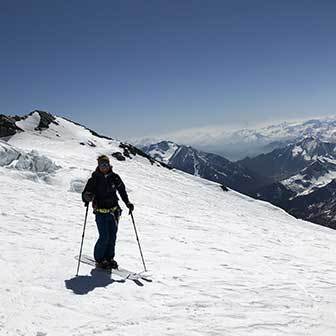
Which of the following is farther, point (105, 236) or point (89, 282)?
point (105, 236)

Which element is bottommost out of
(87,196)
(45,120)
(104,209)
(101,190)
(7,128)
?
(104,209)

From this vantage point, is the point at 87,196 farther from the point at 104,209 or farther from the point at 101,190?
the point at 104,209

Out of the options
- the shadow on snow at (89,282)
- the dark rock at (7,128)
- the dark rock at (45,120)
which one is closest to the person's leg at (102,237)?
the shadow on snow at (89,282)

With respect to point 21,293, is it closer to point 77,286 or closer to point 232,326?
point 77,286

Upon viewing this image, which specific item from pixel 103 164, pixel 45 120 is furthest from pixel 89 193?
pixel 45 120

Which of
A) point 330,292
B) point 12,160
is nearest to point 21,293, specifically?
point 330,292

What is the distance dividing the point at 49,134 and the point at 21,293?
2609 inches

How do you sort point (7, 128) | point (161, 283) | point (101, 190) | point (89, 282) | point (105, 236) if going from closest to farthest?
point (89, 282)
point (161, 283)
point (105, 236)
point (101, 190)
point (7, 128)

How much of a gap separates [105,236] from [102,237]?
100mm

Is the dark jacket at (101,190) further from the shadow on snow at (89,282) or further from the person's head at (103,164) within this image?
the shadow on snow at (89,282)

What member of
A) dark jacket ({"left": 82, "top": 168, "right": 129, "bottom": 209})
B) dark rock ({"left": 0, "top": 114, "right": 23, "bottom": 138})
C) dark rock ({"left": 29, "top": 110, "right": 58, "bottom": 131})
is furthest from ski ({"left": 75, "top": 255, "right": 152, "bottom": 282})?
dark rock ({"left": 29, "top": 110, "right": 58, "bottom": 131})

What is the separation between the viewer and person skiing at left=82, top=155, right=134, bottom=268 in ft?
36.7

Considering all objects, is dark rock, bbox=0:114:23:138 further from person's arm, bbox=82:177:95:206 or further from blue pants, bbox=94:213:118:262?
blue pants, bbox=94:213:118:262

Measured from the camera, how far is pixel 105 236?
439 inches
